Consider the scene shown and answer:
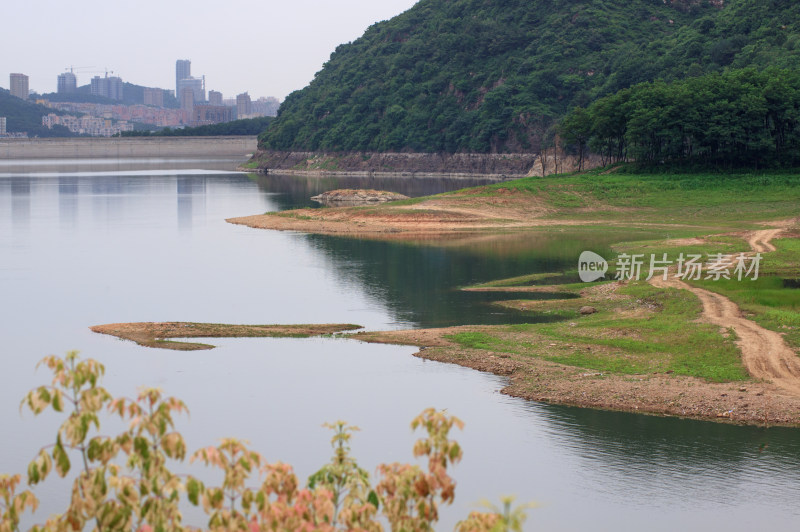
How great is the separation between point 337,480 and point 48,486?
42.3 feet

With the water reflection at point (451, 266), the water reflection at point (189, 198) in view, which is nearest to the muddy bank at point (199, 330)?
the water reflection at point (451, 266)

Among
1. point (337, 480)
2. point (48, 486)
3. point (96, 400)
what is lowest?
point (48, 486)

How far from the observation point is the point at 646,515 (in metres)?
19.4

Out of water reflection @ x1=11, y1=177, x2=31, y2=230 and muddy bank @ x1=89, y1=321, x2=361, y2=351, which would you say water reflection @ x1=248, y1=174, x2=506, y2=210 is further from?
muddy bank @ x1=89, y1=321, x2=361, y2=351

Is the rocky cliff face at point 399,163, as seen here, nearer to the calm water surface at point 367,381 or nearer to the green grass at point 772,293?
the calm water surface at point 367,381

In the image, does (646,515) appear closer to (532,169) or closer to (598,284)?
(598,284)

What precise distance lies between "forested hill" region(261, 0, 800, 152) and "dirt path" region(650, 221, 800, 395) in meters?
89.9

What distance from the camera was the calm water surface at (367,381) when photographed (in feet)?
67.6

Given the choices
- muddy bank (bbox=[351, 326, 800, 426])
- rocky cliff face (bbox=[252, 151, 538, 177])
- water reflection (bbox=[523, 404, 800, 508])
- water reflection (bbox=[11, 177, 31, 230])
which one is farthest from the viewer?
rocky cliff face (bbox=[252, 151, 538, 177])

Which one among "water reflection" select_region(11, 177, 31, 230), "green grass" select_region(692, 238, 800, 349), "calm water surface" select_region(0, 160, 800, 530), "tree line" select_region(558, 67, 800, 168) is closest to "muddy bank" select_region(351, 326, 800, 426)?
"calm water surface" select_region(0, 160, 800, 530)

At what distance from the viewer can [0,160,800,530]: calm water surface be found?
20.6 m

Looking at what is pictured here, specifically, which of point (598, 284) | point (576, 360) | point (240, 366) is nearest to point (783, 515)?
point (576, 360)

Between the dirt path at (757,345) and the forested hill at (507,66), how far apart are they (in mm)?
89928

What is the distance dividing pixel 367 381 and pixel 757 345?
452 inches
